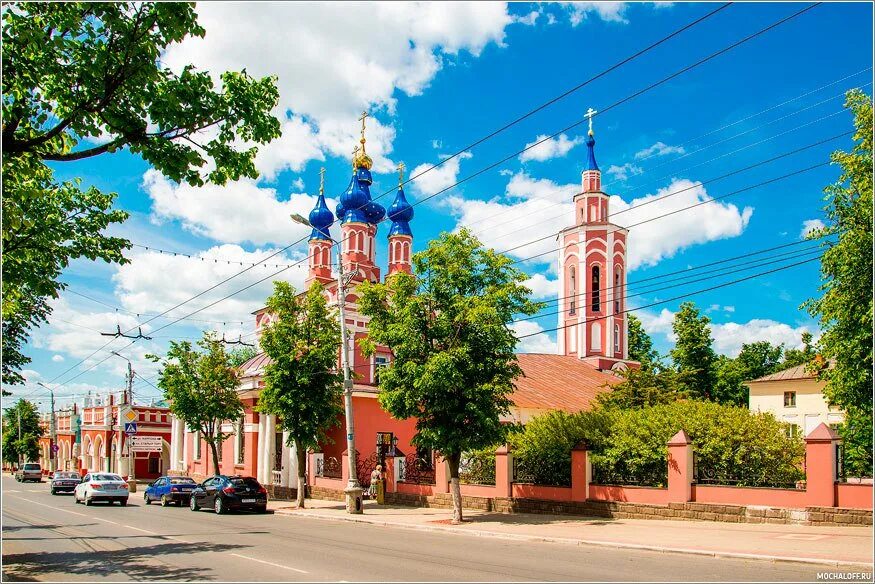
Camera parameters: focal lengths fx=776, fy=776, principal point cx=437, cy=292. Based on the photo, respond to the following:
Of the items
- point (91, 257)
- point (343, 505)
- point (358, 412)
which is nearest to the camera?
point (91, 257)

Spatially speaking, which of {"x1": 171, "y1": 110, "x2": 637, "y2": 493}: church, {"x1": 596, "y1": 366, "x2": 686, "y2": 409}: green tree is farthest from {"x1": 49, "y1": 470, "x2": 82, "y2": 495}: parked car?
{"x1": 596, "y1": 366, "x2": 686, "y2": 409}: green tree

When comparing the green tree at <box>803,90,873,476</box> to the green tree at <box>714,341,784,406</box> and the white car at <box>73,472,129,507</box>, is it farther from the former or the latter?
the green tree at <box>714,341,784,406</box>

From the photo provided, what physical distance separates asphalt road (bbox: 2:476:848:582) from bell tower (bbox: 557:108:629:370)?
125 feet

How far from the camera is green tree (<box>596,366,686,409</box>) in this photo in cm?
3162

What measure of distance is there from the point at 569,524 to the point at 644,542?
4.52 m

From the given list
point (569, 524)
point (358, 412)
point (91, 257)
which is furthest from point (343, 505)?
point (91, 257)

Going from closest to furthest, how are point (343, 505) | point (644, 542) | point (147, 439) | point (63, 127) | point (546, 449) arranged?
point (63, 127)
point (644, 542)
point (546, 449)
point (343, 505)
point (147, 439)

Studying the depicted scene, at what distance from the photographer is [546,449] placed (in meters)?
24.2

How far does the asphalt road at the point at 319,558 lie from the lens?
12164mm

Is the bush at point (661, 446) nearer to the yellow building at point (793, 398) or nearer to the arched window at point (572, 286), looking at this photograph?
the yellow building at point (793, 398)

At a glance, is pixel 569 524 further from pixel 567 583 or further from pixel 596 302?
pixel 596 302

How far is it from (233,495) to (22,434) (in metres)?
72.9

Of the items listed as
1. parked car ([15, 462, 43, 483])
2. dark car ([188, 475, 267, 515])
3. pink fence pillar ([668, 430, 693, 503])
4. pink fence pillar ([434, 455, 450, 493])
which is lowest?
parked car ([15, 462, 43, 483])

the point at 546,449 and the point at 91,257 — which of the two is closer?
the point at 91,257
